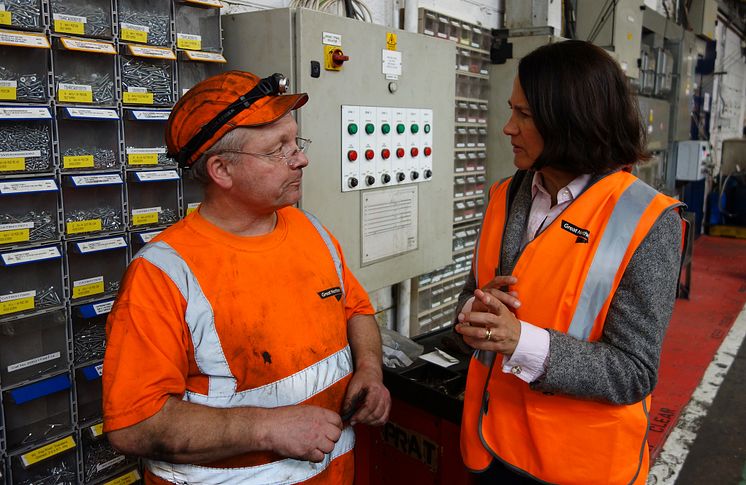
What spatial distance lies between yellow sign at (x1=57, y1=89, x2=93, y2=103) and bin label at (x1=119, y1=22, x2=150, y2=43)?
20 centimetres

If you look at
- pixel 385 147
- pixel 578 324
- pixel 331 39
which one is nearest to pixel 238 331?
pixel 578 324

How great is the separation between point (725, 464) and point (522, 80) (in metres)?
2.48

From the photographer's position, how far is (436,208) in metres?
2.66

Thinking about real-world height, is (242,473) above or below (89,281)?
below

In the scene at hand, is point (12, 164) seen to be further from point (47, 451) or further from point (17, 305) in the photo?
point (47, 451)

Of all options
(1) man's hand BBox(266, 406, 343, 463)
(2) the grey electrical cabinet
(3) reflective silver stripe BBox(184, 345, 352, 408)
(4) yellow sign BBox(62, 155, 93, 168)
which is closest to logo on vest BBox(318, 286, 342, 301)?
(3) reflective silver stripe BBox(184, 345, 352, 408)

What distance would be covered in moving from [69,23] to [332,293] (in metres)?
1.01

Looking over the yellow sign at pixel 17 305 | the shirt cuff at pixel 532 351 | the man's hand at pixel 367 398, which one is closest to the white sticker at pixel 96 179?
the yellow sign at pixel 17 305

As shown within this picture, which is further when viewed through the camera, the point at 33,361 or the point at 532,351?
the point at 33,361

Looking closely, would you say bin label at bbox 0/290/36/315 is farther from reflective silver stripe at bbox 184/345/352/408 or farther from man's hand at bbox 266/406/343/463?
man's hand at bbox 266/406/343/463

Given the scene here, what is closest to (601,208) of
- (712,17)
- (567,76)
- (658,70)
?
(567,76)

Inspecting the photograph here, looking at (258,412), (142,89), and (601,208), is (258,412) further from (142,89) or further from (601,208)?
(142,89)

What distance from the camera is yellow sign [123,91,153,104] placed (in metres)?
1.69

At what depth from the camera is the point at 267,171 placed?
4.06 ft
